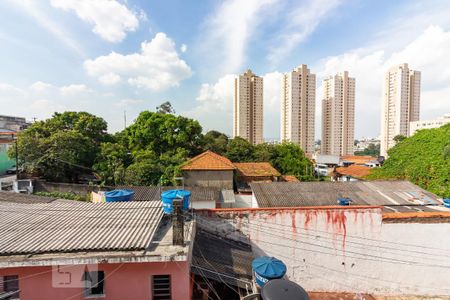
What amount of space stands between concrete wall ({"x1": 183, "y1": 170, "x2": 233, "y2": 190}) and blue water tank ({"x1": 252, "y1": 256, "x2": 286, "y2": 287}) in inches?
591

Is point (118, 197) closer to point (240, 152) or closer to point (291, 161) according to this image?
point (240, 152)

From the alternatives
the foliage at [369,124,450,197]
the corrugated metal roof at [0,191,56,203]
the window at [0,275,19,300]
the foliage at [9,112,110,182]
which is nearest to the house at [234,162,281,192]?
the foliage at [369,124,450,197]

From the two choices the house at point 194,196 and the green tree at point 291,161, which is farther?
the green tree at point 291,161

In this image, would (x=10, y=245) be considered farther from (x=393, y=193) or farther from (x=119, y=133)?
(x=119, y=133)

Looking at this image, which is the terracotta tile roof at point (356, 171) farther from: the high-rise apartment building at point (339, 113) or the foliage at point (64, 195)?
the high-rise apartment building at point (339, 113)

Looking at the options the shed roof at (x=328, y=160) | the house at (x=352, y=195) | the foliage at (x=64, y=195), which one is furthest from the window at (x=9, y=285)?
the shed roof at (x=328, y=160)

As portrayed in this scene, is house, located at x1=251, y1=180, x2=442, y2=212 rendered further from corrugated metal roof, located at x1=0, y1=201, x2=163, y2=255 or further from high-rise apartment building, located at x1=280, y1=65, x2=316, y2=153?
high-rise apartment building, located at x1=280, y1=65, x2=316, y2=153

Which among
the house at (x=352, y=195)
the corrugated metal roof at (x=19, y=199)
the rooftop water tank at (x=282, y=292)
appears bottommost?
the rooftop water tank at (x=282, y=292)

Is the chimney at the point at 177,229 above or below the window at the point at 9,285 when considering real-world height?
above

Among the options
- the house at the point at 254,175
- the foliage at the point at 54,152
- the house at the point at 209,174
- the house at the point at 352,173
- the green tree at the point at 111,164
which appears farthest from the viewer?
the house at the point at 352,173

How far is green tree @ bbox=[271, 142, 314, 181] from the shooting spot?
34844 millimetres

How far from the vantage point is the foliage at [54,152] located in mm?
21719

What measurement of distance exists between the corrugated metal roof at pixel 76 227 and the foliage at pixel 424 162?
18216 millimetres

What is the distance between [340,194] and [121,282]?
12.2 meters
